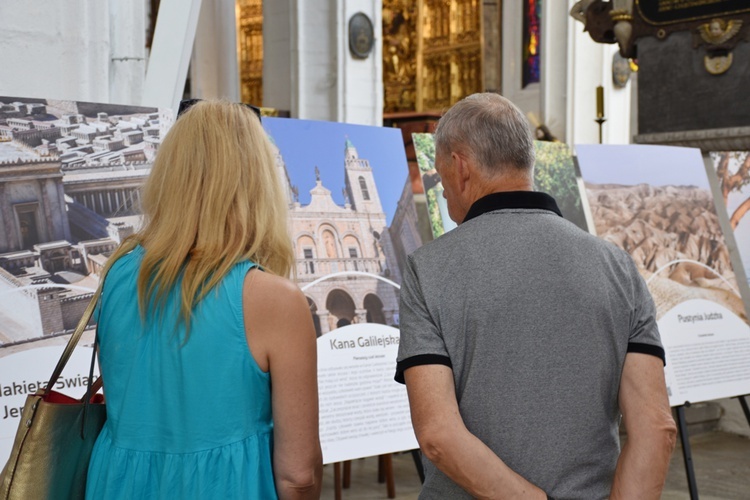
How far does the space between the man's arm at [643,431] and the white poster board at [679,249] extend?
264cm

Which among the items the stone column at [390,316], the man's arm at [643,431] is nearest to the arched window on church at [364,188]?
the stone column at [390,316]

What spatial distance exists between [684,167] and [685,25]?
124 inches

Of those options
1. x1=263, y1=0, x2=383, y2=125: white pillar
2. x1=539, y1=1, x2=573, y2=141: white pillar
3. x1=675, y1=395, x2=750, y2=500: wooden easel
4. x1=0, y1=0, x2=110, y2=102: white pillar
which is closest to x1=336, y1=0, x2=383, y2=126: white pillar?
x1=263, y1=0, x2=383, y2=125: white pillar

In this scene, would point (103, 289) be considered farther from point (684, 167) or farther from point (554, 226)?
point (684, 167)

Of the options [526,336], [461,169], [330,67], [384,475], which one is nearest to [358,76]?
[330,67]

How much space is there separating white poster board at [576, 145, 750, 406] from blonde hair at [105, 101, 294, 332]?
3179mm

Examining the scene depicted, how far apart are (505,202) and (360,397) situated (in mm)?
1706

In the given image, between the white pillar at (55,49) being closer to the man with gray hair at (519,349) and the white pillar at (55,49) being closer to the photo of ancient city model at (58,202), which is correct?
the photo of ancient city model at (58,202)

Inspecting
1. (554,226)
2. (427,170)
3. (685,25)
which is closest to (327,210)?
(427,170)

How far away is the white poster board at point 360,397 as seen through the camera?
3621mm

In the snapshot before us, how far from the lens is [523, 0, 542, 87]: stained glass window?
1543 cm

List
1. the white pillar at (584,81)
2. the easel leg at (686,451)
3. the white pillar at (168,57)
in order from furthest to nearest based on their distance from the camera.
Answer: the white pillar at (584,81), the easel leg at (686,451), the white pillar at (168,57)

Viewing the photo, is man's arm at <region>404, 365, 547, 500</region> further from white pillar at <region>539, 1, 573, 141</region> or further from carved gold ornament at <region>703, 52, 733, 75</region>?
white pillar at <region>539, 1, 573, 141</region>

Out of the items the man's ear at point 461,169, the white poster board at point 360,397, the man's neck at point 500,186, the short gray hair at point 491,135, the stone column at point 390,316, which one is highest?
the short gray hair at point 491,135
